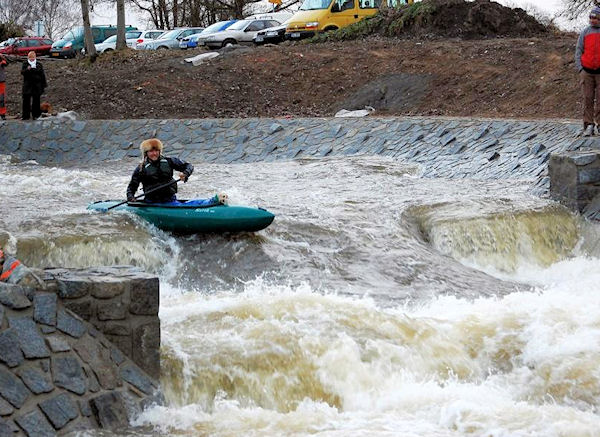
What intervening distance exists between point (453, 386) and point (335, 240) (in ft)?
14.7

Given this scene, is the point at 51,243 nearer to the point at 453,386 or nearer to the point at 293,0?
the point at 453,386

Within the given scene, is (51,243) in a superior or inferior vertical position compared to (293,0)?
inferior

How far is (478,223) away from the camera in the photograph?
42.4ft

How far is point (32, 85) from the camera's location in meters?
20.6

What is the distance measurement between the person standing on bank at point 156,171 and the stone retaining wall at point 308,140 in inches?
242

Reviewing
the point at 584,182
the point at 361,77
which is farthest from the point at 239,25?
the point at 584,182

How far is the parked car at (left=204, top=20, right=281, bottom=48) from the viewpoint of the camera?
3064cm

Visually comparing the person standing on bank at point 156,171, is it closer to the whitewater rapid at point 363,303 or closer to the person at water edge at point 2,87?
the whitewater rapid at point 363,303

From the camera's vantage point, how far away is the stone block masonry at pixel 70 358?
6676mm

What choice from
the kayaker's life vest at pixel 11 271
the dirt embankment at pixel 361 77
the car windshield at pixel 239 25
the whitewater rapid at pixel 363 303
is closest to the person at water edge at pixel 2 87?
the dirt embankment at pixel 361 77

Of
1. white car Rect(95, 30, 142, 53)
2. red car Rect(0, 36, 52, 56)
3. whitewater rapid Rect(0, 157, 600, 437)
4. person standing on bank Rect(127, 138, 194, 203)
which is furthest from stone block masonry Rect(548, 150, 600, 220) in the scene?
red car Rect(0, 36, 52, 56)

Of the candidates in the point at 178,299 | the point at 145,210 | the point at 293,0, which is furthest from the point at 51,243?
the point at 293,0

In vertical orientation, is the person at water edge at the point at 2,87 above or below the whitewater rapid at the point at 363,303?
above

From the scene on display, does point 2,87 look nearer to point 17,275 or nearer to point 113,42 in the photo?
point 17,275
